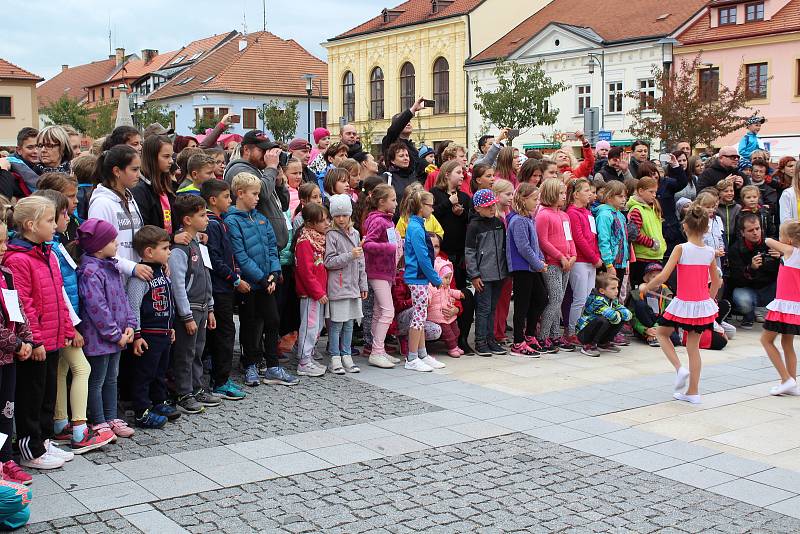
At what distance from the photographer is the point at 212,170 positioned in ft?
28.2

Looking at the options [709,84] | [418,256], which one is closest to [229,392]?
[418,256]

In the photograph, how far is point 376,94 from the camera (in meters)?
64.2

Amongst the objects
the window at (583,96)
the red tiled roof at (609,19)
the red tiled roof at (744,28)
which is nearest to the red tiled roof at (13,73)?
the red tiled roof at (609,19)

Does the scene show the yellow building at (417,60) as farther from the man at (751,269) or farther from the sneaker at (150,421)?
the sneaker at (150,421)

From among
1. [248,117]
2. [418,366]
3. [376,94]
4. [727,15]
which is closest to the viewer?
[418,366]

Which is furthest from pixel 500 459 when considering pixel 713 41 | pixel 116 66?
pixel 116 66

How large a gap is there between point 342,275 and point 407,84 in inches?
2133

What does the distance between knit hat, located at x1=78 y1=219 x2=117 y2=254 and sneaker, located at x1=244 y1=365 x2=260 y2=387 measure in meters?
2.28

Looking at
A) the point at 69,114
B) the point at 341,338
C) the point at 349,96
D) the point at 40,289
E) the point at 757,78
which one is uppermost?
the point at 349,96

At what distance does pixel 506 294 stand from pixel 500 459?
439cm

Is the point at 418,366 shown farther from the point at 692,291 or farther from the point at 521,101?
the point at 521,101

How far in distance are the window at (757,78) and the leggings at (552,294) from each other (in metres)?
35.8

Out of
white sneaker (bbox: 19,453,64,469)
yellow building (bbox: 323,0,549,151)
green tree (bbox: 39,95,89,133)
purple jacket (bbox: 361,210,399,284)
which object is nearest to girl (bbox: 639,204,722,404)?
purple jacket (bbox: 361,210,399,284)

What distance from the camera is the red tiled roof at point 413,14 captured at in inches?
2315
